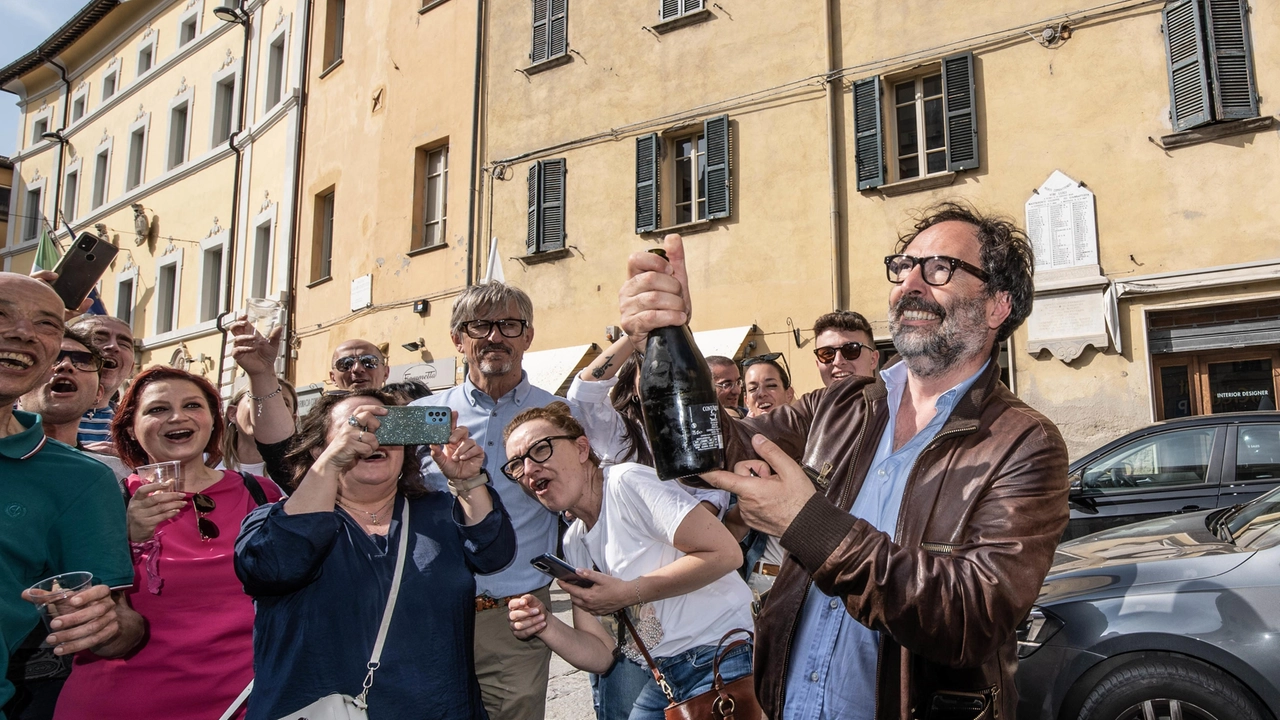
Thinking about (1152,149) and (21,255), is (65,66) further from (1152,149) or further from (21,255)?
(1152,149)

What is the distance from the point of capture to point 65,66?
90.2 feet

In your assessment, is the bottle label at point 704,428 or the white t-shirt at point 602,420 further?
the white t-shirt at point 602,420

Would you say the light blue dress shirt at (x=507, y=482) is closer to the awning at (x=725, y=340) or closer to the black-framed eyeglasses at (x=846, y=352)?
the black-framed eyeglasses at (x=846, y=352)

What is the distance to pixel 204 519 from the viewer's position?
116 inches

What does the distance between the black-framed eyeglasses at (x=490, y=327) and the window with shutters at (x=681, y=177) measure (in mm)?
9051

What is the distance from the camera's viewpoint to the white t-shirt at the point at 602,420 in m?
3.51

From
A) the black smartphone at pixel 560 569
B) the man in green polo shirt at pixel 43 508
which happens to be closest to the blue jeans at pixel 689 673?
the black smartphone at pixel 560 569

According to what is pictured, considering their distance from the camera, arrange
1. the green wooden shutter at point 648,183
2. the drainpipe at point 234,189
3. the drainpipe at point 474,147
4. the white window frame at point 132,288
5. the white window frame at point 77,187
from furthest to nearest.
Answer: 1. the white window frame at point 77,187
2. the white window frame at point 132,288
3. the drainpipe at point 234,189
4. the drainpipe at point 474,147
5. the green wooden shutter at point 648,183

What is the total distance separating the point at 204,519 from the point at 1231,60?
36.0 ft

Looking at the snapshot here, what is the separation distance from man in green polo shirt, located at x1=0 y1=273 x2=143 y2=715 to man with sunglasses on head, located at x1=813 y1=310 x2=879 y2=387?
3.18 m

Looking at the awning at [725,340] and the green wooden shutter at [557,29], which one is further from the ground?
the green wooden shutter at [557,29]

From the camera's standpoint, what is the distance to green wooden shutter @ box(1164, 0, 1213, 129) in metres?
9.38

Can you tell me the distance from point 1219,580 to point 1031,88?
8.37 metres

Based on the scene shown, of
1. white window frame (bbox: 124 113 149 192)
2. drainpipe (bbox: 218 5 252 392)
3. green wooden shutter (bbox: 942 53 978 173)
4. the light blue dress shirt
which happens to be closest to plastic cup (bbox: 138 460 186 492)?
the light blue dress shirt
